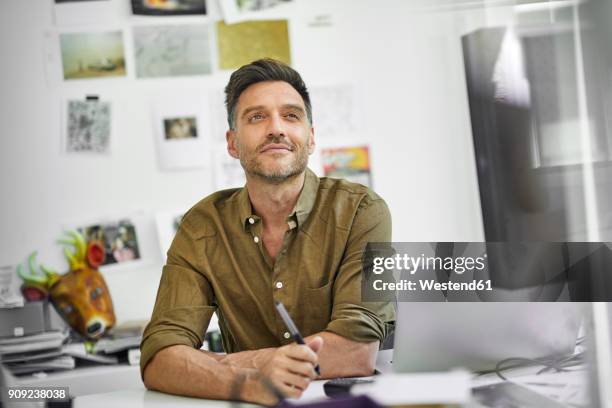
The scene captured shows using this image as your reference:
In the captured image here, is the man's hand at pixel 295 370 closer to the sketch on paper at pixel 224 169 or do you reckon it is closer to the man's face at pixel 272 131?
the man's face at pixel 272 131

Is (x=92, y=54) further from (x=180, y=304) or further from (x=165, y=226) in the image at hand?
(x=180, y=304)

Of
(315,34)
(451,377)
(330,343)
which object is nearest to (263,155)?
(330,343)

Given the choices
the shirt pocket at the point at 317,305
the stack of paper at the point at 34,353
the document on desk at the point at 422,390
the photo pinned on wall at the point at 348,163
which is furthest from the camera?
the photo pinned on wall at the point at 348,163

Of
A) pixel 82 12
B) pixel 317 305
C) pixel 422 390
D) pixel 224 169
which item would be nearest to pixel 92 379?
pixel 224 169

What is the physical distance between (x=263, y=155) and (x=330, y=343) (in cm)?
Answer: 47

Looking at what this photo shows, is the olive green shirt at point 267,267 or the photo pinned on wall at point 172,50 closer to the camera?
the olive green shirt at point 267,267

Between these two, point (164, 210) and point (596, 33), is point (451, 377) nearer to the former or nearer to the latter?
point (596, 33)

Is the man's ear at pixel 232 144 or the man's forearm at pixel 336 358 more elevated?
the man's ear at pixel 232 144

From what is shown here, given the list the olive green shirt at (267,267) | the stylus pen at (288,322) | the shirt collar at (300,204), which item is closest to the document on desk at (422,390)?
the stylus pen at (288,322)

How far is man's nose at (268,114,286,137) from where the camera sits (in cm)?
166

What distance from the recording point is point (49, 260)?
235 centimetres

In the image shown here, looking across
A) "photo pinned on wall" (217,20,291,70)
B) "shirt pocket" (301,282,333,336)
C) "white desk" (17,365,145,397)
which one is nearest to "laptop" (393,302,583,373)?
"shirt pocket" (301,282,333,336)

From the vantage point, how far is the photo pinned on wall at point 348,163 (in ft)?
8.55

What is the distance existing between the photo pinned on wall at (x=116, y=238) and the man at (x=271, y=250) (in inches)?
30.8
